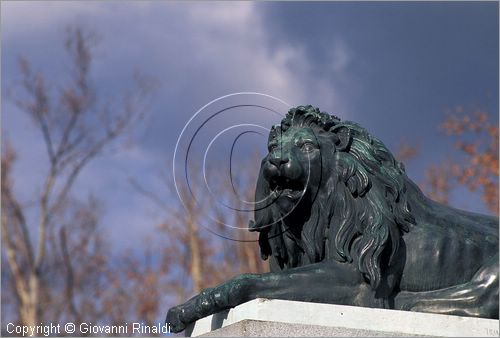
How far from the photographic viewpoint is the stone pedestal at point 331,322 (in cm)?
434

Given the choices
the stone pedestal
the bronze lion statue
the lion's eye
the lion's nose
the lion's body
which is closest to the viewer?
the stone pedestal

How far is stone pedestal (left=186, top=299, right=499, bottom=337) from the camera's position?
434 cm

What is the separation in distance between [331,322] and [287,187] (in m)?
0.92

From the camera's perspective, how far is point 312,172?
5.03 meters

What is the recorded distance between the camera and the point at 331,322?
443cm

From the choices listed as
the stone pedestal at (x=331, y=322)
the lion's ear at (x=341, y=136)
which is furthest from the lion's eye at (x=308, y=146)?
the stone pedestal at (x=331, y=322)

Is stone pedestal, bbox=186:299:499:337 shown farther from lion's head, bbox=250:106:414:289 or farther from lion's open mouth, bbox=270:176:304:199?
lion's open mouth, bbox=270:176:304:199

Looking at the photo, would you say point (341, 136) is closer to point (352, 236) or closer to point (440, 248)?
point (352, 236)

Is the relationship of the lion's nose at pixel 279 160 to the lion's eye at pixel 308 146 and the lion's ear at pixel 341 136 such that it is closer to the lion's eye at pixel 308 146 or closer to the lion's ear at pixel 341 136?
the lion's eye at pixel 308 146

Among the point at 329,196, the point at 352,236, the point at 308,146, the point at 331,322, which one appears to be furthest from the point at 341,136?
the point at 331,322

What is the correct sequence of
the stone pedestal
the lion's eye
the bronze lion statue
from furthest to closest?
the lion's eye
the bronze lion statue
the stone pedestal

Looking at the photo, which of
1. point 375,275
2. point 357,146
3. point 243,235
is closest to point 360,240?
point 375,275

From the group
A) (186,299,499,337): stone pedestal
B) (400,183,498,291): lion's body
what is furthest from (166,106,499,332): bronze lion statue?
(186,299,499,337): stone pedestal

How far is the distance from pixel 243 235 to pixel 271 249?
47.5ft
